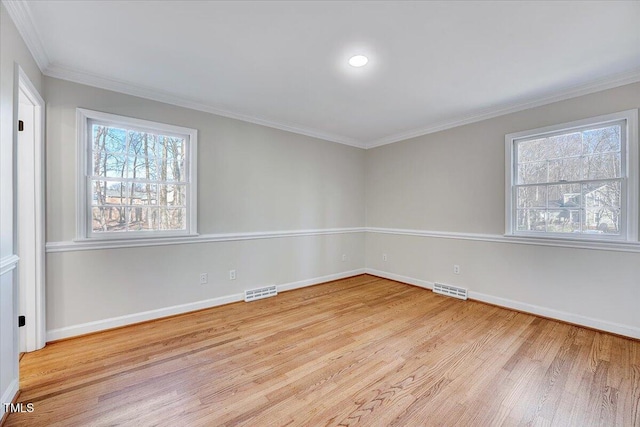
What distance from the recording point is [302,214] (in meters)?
4.25

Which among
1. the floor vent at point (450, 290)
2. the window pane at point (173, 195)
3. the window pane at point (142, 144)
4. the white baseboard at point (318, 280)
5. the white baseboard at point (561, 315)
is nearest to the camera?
the white baseboard at point (561, 315)

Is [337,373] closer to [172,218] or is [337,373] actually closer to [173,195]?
[172,218]

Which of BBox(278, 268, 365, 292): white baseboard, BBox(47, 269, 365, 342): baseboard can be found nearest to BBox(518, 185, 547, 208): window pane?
BBox(278, 268, 365, 292): white baseboard

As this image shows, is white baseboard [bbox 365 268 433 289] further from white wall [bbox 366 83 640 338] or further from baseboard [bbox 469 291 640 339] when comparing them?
baseboard [bbox 469 291 640 339]

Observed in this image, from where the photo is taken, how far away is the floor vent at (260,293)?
3.58 m

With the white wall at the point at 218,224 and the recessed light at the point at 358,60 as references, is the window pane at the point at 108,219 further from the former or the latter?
the recessed light at the point at 358,60

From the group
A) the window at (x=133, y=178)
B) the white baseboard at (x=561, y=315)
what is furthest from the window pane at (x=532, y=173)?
the window at (x=133, y=178)

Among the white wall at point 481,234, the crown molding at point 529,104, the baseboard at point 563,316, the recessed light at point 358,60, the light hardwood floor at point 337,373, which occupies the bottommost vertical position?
the light hardwood floor at point 337,373

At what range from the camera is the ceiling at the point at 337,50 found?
5.81 feet

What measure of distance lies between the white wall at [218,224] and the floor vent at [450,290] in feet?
4.89

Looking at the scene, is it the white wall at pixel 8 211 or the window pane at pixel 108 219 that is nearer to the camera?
the white wall at pixel 8 211

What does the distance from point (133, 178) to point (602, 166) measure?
4.89 meters

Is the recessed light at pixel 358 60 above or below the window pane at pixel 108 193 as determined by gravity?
above

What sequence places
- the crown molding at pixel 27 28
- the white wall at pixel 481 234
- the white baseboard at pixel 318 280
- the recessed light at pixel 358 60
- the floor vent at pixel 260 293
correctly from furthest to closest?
the white baseboard at pixel 318 280 → the floor vent at pixel 260 293 → the white wall at pixel 481 234 → the recessed light at pixel 358 60 → the crown molding at pixel 27 28
